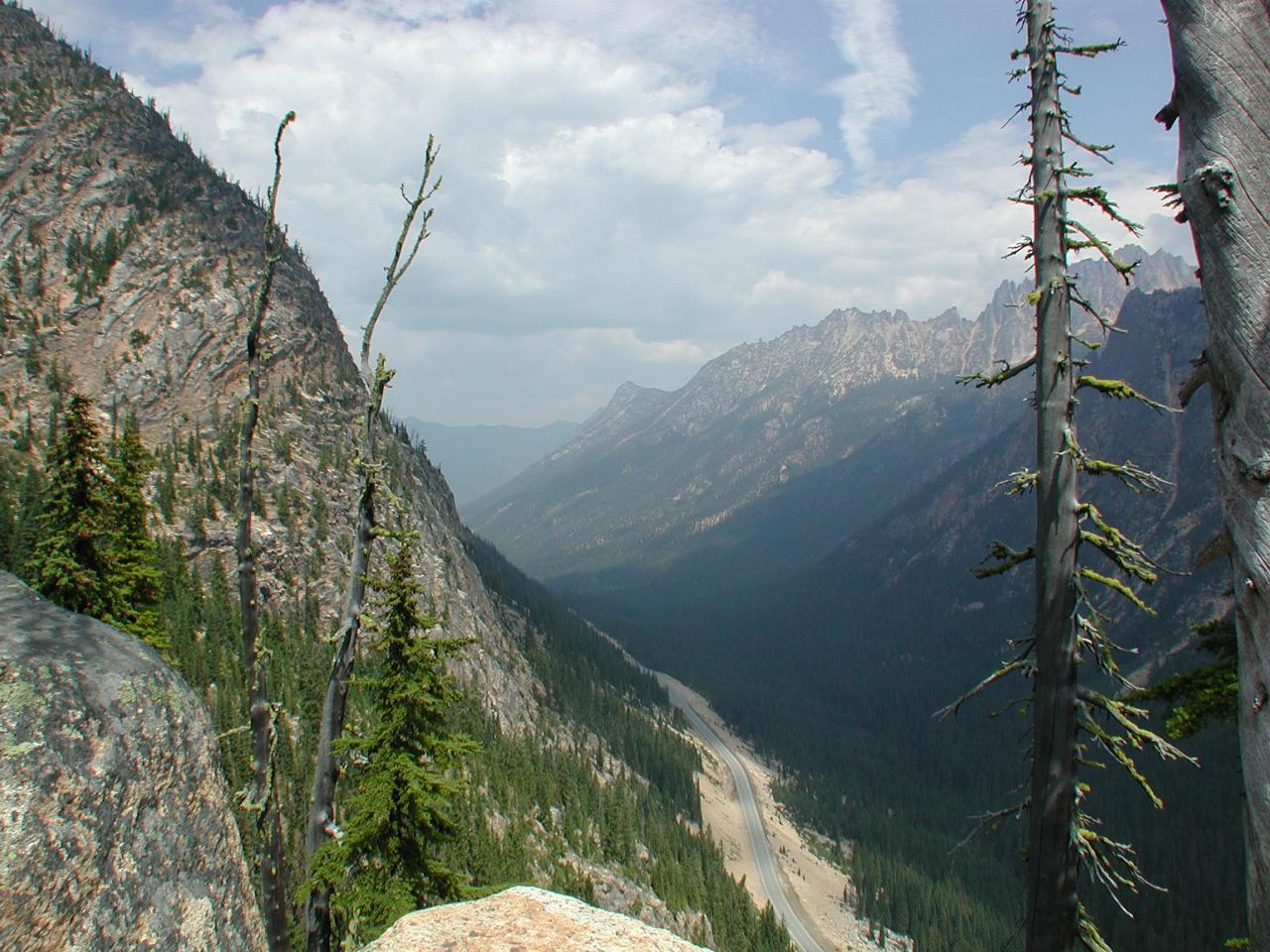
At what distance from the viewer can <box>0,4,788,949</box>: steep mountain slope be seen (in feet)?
200

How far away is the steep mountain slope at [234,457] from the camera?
200 feet

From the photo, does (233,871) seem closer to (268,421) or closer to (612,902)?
(612,902)

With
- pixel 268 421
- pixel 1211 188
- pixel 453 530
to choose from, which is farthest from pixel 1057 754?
pixel 453 530

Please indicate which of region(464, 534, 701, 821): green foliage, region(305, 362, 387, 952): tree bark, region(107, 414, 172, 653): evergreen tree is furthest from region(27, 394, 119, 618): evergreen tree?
region(464, 534, 701, 821): green foliage

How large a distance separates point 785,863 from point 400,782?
92.8 meters

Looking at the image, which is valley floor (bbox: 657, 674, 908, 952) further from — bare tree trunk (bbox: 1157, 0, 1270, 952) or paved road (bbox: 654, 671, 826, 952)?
bare tree trunk (bbox: 1157, 0, 1270, 952)

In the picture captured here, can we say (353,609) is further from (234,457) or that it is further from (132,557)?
(234,457)

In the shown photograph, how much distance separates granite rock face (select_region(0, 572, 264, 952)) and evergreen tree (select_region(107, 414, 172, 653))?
24.7m

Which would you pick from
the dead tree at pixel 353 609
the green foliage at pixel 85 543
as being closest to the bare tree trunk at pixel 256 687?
the dead tree at pixel 353 609

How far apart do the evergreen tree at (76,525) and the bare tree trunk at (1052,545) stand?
1177 inches

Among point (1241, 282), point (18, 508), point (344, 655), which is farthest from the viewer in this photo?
point (18, 508)

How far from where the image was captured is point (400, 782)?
1580 centimetres

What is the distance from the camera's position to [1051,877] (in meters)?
7.73

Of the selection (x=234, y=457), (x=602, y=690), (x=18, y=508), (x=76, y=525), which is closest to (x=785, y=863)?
(x=602, y=690)
